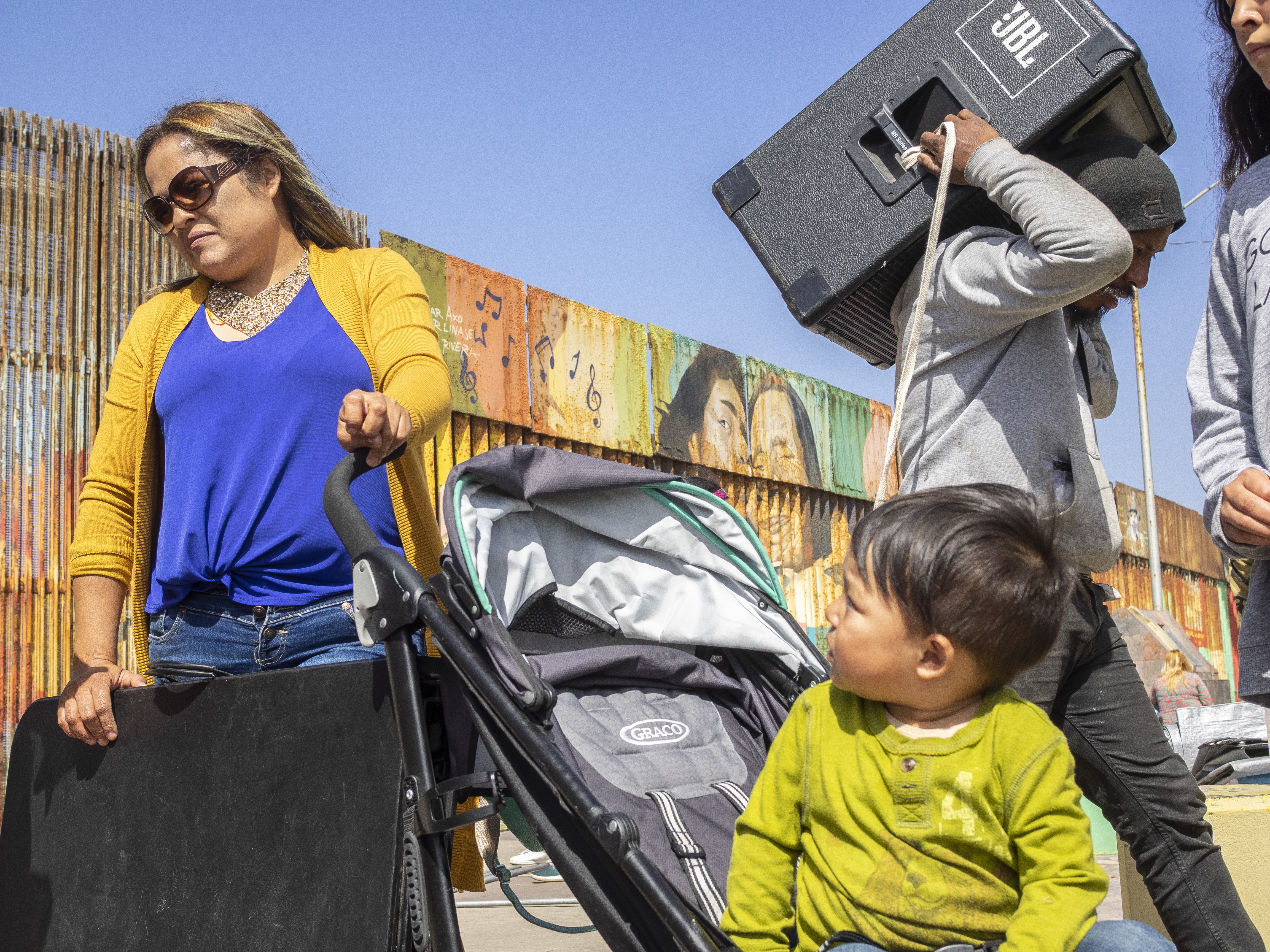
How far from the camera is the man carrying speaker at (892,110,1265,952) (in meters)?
2.24

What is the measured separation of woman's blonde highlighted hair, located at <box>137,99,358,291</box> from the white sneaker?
3.81m

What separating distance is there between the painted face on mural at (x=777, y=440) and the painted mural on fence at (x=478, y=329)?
3.14 m

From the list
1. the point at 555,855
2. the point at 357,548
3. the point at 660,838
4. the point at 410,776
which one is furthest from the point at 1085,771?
the point at 357,548

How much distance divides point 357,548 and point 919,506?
3.07 ft

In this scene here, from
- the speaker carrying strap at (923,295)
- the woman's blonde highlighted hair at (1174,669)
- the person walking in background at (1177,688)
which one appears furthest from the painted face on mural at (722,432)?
the speaker carrying strap at (923,295)

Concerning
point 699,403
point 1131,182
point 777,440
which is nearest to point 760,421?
point 777,440

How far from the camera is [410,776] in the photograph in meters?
1.88

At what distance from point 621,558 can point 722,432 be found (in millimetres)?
7703

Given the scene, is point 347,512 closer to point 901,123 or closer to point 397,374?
point 397,374

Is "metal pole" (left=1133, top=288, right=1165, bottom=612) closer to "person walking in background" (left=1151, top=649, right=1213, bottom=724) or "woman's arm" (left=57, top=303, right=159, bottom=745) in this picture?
"person walking in background" (left=1151, top=649, right=1213, bottom=724)

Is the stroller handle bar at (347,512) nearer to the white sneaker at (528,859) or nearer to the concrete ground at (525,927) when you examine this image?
the concrete ground at (525,927)

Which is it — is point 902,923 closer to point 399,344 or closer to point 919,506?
point 919,506

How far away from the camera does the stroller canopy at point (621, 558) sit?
2.36 meters

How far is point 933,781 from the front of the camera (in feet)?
5.04
